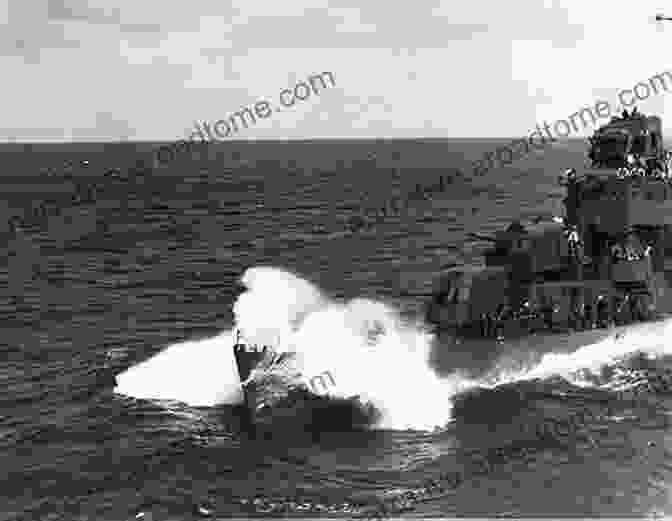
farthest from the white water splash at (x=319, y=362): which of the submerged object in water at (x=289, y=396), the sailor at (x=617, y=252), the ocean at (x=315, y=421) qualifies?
the sailor at (x=617, y=252)

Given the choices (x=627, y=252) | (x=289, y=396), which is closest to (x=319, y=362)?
(x=289, y=396)

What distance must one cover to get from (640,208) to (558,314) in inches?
332

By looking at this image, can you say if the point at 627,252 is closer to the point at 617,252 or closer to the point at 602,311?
the point at 617,252

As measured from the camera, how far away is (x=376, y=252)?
81.1m

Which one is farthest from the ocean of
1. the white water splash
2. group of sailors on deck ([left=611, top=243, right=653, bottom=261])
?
group of sailors on deck ([left=611, top=243, right=653, bottom=261])

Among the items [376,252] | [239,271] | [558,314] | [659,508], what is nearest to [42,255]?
[239,271]

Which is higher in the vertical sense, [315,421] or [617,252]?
[617,252]

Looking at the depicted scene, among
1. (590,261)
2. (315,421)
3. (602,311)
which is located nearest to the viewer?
(315,421)

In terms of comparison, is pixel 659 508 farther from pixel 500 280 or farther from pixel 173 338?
pixel 173 338

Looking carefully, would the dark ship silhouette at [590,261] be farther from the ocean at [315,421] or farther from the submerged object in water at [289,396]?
the submerged object in water at [289,396]

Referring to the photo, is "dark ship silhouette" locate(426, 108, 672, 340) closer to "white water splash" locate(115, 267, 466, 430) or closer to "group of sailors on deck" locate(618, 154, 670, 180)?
"group of sailors on deck" locate(618, 154, 670, 180)

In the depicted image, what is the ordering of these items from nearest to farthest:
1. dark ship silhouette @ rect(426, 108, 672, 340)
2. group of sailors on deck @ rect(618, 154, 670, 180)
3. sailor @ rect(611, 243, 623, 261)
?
dark ship silhouette @ rect(426, 108, 672, 340) < sailor @ rect(611, 243, 623, 261) < group of sailors on deck @ rect(618, 154, 670, 180)

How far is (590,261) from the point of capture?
143 ft

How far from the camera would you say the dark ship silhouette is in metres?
38.6
